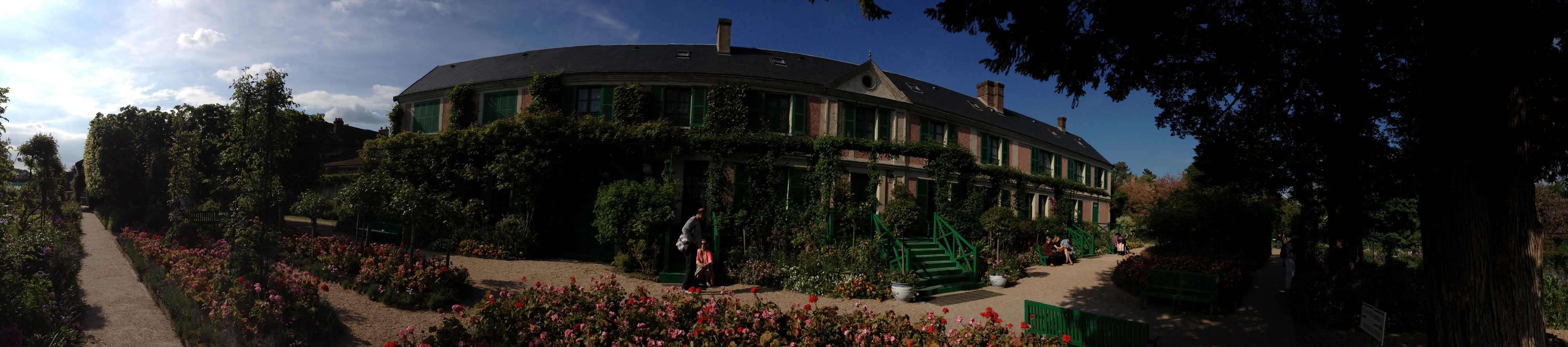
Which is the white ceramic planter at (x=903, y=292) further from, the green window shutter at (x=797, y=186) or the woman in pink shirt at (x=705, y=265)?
the green window shutter at (x=797, y=186)

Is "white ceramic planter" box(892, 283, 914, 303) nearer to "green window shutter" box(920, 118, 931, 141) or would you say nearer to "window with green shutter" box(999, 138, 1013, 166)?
"green window shutter" box(920, 118, 931, 141)

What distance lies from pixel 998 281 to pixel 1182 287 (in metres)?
3.05

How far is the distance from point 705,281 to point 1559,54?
1115cm

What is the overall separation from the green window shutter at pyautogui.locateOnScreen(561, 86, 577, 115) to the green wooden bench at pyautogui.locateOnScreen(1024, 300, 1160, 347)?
12244 millimetres

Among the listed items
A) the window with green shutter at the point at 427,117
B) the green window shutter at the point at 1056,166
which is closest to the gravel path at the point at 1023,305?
the window with green shutter at the point at 427,117

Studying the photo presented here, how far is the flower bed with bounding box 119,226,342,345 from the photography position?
5.09m

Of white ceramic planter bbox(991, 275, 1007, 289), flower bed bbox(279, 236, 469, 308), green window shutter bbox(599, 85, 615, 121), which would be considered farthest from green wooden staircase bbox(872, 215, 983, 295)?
green window shutter bbox(599, 85, 615, 121)

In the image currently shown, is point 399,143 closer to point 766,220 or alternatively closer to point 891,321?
point 766,220

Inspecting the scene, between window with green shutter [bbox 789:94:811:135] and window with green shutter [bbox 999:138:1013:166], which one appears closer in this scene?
window with green shutter [bbox 789:94:811:135]

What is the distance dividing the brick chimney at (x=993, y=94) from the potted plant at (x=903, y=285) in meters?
17.2

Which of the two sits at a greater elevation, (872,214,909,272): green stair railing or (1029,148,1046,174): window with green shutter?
(1029,148,1046,174): window with green shutter

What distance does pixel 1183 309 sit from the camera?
8969 millimetres

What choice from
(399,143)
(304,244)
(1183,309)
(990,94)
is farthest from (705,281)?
(990,94)

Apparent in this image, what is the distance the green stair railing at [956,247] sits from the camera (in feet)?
36.3
